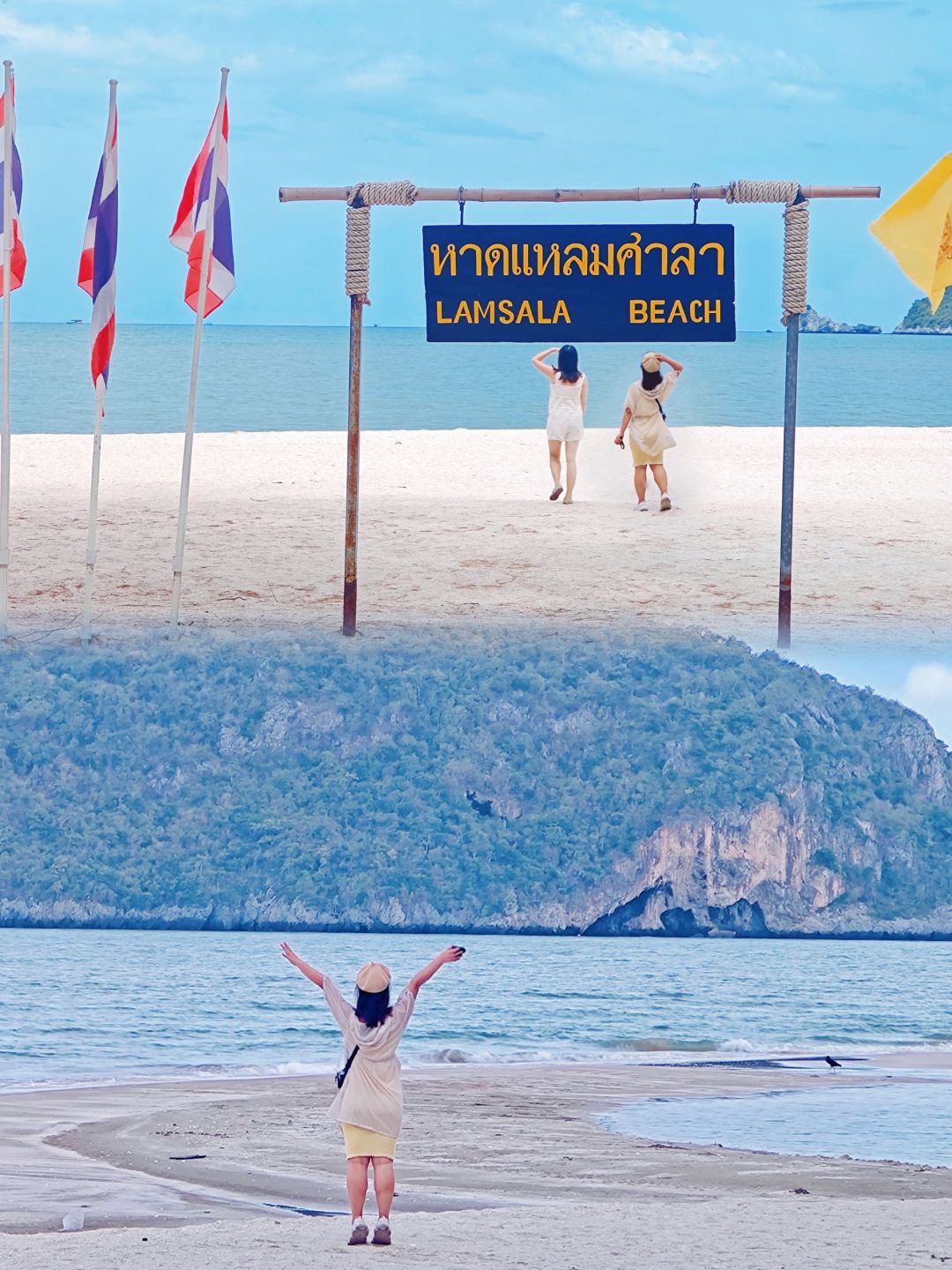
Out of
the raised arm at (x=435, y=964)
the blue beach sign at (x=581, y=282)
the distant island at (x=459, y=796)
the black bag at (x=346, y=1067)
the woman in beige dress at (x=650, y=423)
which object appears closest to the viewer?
the raised arm at (x=435, y=964)

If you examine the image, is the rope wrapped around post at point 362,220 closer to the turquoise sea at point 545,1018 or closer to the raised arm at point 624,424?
the raised arm at point 624,424

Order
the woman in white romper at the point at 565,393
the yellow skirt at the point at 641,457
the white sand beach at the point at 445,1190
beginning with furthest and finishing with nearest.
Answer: the yellow skirt at the point at 641,457
the woman in white romper at the point at 565,393
the white sand beach at the point at 445,1190

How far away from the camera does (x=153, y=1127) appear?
14211 mm

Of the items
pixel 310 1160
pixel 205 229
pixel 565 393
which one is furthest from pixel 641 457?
pixel 310 1160

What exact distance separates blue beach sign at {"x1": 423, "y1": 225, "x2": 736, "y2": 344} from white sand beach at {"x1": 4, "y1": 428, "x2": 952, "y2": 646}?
252 cm

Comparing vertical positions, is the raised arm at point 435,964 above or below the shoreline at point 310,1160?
above

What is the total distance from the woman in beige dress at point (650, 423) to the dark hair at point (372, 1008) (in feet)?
20.0

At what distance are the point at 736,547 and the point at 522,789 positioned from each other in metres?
44.1

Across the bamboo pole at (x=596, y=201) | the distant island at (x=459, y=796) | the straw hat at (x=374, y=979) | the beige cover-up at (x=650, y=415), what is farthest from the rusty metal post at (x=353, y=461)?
the distant island at (x=459, y=796)

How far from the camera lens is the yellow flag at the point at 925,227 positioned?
6.96m

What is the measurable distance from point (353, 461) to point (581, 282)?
1.95 metres

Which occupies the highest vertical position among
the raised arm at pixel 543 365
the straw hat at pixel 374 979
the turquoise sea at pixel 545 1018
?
the raised arm at pixel 543 365

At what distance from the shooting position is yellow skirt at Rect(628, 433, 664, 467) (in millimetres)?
13945

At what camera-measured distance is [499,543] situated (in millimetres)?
15031
